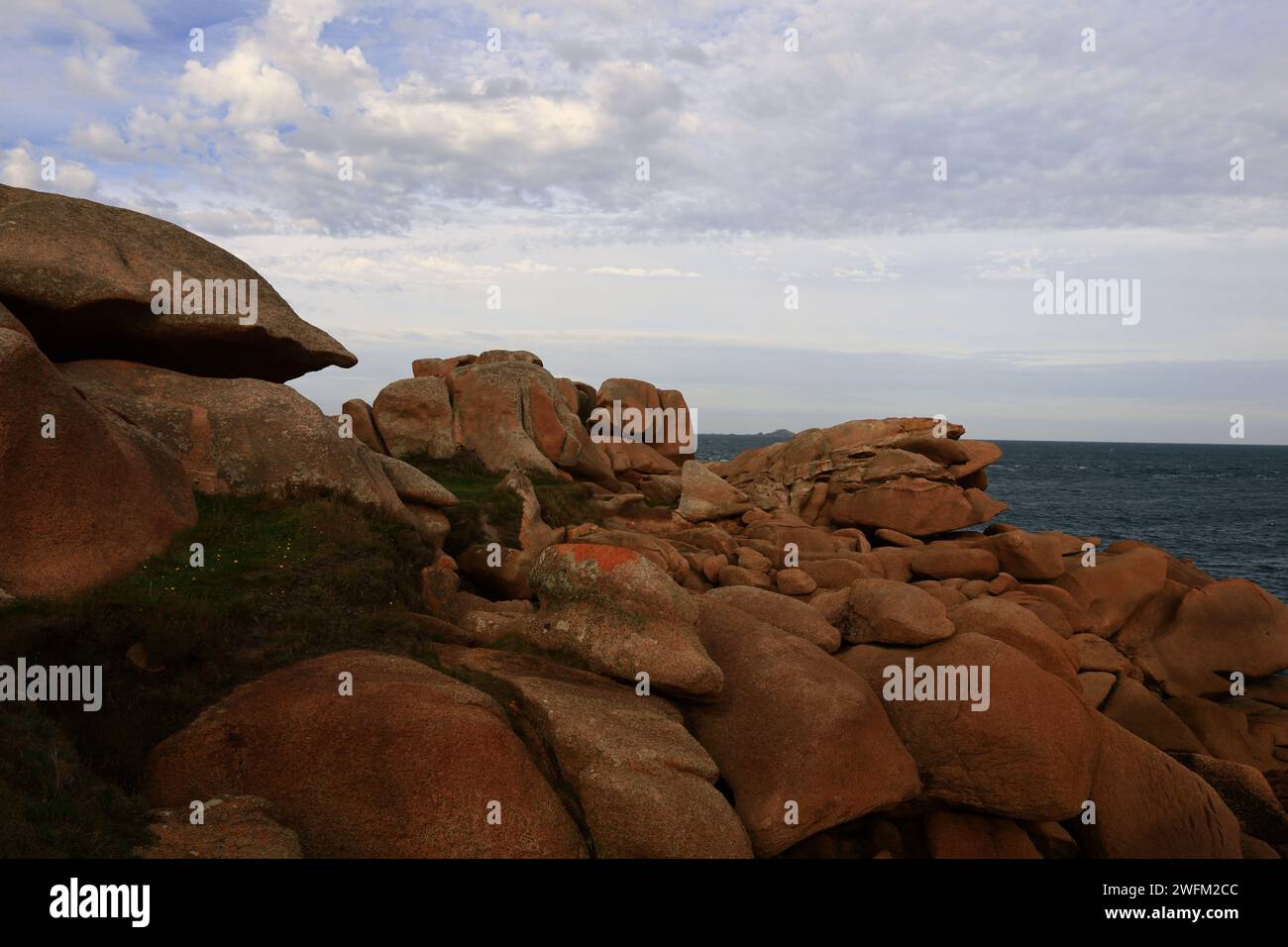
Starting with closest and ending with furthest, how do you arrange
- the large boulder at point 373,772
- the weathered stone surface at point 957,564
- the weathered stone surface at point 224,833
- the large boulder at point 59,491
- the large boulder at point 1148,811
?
the weathered stone surface at point 224,833 → the large boulder at point 373,772 → the large boulder at point 59,491 → the large boulder at point 1148,811 → the weathered stone surface at point 957,564

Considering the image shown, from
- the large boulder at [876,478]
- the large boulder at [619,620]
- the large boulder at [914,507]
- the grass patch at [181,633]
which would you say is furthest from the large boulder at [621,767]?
the large boulder at [876,478]

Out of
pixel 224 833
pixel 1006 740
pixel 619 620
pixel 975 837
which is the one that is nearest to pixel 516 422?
pixel 619 620

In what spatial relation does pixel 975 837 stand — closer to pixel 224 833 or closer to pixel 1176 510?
pixel 224 833

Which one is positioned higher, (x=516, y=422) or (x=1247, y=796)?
(x=516, y=422)

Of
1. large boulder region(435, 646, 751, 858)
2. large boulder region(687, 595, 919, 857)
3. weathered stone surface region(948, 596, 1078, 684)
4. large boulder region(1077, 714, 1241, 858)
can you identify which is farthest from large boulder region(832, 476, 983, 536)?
large boulder region(435, 646, 751, 858)

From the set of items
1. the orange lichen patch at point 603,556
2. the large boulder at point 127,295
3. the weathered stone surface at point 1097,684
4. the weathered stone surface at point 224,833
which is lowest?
the weathered stone surface at point 1097,684

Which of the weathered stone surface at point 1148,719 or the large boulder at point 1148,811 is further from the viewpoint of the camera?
the weathered stone surface at point 1148,719

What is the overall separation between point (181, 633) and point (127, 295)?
8481mm

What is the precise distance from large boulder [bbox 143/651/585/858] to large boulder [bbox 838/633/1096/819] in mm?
6899

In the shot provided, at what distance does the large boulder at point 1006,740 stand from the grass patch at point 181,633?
830cm

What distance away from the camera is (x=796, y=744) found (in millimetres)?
13117

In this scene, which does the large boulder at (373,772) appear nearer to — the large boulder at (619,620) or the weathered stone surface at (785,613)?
the large boulder at (619,620)

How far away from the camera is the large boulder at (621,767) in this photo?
1064 cm
